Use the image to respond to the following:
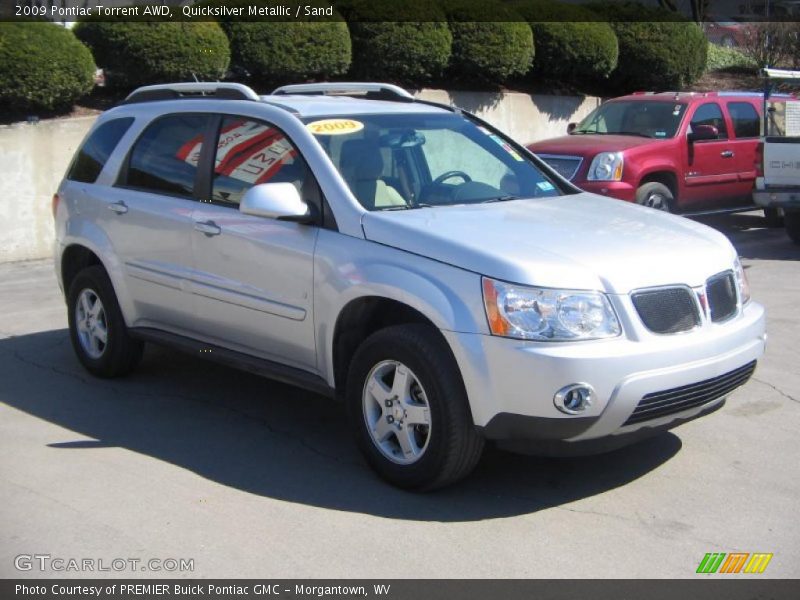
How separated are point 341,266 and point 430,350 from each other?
73cm

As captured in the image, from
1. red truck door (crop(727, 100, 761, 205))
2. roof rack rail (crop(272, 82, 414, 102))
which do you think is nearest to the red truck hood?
red truck door (crop(727, 100, 761, 205))

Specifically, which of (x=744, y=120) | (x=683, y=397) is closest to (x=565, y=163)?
(x=744, y=120)

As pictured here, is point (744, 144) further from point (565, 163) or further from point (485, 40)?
point (485, 40)

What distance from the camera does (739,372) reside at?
524cm

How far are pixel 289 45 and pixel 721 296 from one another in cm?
1010

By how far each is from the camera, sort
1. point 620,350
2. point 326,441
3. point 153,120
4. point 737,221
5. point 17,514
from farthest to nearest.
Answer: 1. point 737,221
2. point 153,120
3. point 326,441
4. point 17,514
5. point 620,350

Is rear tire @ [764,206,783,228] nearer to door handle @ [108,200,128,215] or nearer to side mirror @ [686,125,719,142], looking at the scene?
side mirror @ [686,125,719,142]

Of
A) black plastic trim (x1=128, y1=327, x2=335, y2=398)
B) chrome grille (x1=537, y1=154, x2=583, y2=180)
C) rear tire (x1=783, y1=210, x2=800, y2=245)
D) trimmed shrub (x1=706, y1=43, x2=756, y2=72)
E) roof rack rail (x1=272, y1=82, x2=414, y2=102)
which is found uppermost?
roof rack rail (x1=272, y1=82, x2=414, y2=102)

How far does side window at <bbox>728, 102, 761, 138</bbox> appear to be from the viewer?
13.1 meters

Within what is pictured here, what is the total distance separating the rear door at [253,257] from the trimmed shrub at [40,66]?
671 centimetres

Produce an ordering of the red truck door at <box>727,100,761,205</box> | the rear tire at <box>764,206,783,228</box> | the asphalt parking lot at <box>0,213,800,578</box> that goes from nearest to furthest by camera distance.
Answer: the asphalt parking lot at <box>0,213,800,578</box> → the red truck door at <box>727,100,761,205</box> → the rear tire at <box>764,206,783,228</box>

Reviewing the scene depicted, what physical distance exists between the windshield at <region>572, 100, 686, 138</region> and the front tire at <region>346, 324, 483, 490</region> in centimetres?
805

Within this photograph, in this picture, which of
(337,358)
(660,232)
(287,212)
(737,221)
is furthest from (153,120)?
(737,221)

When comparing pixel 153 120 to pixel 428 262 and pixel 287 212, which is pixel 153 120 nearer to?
pixel 287 212
